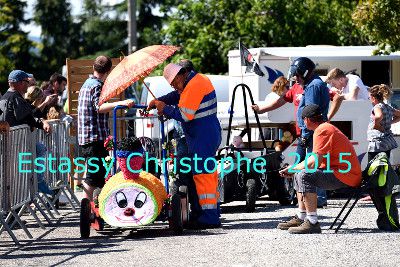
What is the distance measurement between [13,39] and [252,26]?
27.8 meters

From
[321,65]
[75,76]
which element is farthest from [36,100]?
[321,65]

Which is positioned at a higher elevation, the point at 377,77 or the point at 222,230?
the point at 377,77

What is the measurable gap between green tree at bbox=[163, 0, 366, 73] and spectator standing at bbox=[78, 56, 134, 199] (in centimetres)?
2100

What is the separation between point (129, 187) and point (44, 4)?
60.2 metres

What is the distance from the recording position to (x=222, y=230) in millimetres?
15297

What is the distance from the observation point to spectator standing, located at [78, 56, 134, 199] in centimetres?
1605

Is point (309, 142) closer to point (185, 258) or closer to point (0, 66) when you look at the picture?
point (185, 258)

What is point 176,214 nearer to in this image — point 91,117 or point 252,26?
point 91,117

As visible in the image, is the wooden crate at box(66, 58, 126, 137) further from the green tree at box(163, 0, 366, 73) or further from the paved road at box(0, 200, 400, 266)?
the green tree at box(163, 0, 366, 73)

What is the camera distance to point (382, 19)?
996 inches

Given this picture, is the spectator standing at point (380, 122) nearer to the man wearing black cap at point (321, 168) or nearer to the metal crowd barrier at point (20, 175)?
the man wearing black cap at point (321, 168)

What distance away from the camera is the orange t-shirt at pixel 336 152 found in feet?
48.0

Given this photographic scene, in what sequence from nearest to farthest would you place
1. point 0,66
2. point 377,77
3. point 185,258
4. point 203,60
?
point 185,258, point 377,77, point 203,60, point 0,66

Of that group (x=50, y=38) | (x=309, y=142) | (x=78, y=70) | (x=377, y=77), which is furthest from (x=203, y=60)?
(x=50, y=38)
